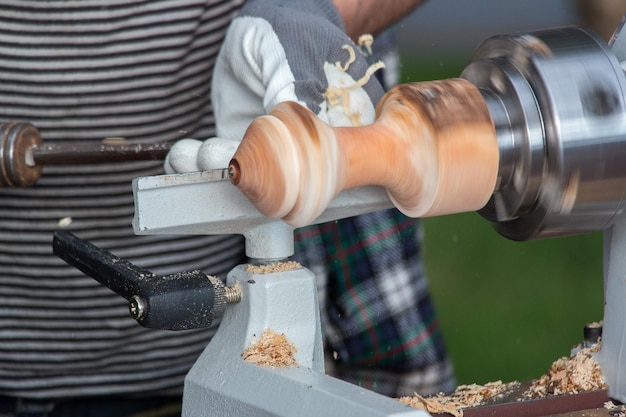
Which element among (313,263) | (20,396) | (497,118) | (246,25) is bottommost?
(20,396)

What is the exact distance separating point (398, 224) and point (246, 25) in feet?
Answer: 1.82

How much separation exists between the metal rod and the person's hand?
0.29ft

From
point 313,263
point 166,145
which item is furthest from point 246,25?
point 313,263

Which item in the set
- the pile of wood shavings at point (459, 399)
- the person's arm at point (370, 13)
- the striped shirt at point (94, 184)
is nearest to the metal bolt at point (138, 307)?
the pile of wood shavings at point (459, 399)

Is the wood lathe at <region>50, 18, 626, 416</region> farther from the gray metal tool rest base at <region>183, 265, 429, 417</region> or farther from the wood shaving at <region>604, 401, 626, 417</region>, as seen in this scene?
the wood shaving at <region>604, 401, 626, 417</region>

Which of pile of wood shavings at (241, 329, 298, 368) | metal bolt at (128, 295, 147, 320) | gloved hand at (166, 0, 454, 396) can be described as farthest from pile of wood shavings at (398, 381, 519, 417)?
gloved hand at (166, 0, 454, 396)

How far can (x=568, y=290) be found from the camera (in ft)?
10.9

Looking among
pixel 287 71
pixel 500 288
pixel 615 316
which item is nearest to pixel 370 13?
pixel 287 71

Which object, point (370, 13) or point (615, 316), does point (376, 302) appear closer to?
point (370, 13)

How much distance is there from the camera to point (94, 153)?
3.08 ft

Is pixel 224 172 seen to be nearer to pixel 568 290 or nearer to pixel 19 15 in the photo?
pixel 19 15

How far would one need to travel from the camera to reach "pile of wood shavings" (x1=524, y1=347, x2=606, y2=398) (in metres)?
0.69

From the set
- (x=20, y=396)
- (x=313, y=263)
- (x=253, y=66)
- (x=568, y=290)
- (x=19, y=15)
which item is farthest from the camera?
(x=568, y=290)

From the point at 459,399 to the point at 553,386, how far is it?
0.08 meters
